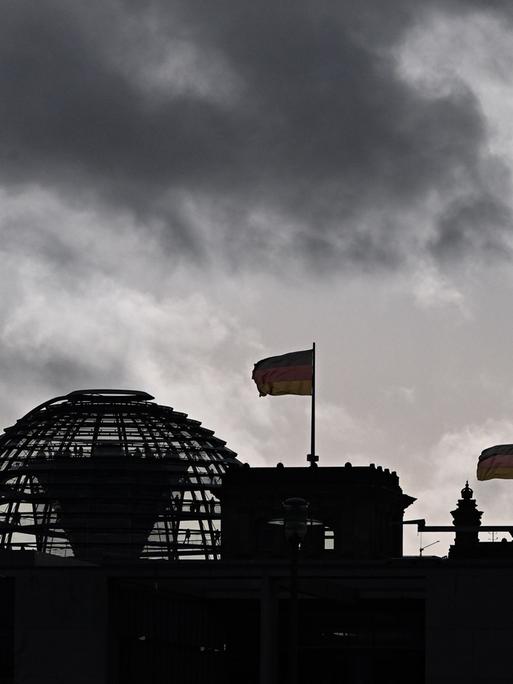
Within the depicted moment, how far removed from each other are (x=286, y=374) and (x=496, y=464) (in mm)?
11116

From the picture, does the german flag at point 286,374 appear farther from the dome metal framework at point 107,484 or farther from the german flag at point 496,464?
the dome metal framework at point 107,484

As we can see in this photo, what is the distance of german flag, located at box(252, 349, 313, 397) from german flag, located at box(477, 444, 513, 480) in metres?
9.25

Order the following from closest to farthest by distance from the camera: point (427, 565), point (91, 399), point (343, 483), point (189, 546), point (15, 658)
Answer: point (15, 658)
point (427, 565)
point (343, 483)
point (189, 546)
point (91, 399)

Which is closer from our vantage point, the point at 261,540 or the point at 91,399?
the point at 261,540

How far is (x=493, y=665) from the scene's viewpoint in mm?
83000

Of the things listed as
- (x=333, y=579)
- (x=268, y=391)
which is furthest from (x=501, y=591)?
(x=268, y=391)

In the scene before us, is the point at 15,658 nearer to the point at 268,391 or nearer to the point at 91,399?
the point at 268,391

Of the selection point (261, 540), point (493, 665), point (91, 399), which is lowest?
point (493, 665)

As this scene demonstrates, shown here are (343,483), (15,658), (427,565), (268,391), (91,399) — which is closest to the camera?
(15,658)

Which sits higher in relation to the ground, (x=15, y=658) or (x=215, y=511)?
(x=215, y=511)

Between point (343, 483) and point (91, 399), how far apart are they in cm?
2634

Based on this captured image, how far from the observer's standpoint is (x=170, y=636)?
3452 inches

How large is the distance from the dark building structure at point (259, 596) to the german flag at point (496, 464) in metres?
5.35

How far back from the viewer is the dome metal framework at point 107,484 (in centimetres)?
13388
